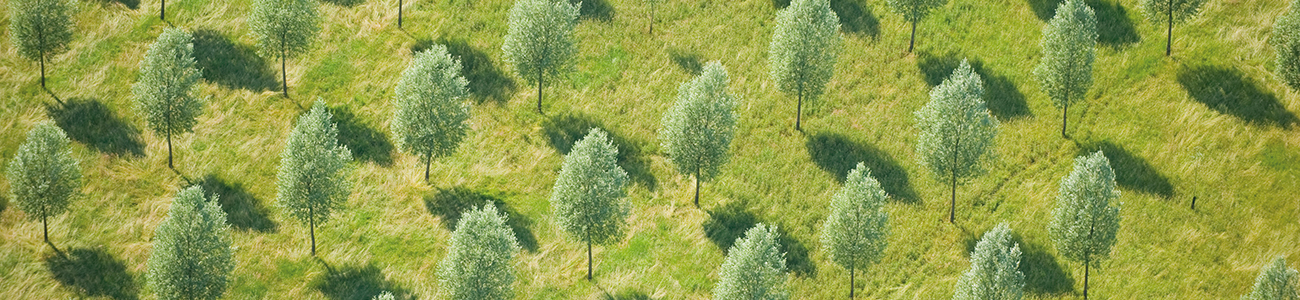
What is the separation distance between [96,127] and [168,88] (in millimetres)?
8113

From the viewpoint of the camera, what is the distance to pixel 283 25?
93375 mm

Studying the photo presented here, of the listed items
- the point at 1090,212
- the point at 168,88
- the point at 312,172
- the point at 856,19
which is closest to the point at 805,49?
the point at 856,19

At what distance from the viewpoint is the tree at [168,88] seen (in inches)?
3482

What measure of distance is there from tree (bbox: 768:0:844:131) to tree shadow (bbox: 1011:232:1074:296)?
659 inches

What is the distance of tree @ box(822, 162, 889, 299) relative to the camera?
80.2m

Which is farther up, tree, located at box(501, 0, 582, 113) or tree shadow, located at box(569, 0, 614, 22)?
tree, located at box(501, 0, 582, 113)

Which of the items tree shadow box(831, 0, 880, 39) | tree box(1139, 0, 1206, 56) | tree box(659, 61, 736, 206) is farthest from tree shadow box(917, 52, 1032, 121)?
tree box(659, 61, 736, 206)

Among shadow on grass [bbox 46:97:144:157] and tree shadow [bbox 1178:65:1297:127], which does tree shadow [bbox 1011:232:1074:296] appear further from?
shadow on grass [bbox 46:97:144:157]

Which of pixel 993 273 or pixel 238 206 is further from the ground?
pixel 993 273

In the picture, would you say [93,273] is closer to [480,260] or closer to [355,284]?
[355,284]

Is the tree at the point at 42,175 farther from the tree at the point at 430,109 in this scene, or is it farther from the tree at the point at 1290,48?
the tree at the point at 1290,48

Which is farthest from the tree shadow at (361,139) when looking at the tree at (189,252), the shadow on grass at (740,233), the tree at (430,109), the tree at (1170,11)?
the tree at (1170,11)

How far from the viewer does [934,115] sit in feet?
276

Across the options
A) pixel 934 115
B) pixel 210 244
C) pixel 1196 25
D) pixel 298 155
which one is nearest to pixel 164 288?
pixel 210 244
